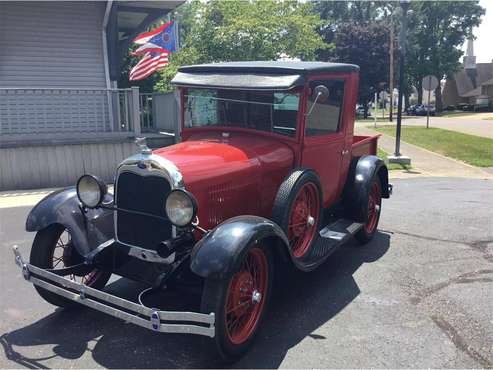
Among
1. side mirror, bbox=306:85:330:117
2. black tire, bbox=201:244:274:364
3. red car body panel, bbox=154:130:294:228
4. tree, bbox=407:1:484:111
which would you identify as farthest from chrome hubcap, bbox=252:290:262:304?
tree, bbox=407:1:484:111

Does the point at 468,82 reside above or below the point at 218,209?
above

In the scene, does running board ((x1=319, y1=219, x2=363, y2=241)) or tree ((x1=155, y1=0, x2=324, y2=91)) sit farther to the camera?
tree ((x1=155, y1=0, x2=324, y2=91))

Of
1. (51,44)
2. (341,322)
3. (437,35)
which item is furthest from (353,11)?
(341,322)

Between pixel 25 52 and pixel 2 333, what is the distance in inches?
363

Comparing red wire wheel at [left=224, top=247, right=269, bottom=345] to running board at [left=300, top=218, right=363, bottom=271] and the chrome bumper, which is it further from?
running board at [left=300, top=218, right=363, bottom=271]

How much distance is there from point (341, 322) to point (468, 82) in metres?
67.4

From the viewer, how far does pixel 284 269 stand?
3.76 metres

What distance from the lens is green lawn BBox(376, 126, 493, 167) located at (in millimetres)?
14414

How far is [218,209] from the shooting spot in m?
3.67

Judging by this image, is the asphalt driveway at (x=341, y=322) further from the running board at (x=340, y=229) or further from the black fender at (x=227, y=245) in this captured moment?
the black fender at (x=227, y=245)

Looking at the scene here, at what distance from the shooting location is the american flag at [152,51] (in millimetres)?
11336

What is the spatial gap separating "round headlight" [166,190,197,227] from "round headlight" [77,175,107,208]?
2.55 feet

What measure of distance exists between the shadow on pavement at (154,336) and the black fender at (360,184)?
1.05 m

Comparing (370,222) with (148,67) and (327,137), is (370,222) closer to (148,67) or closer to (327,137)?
(327,137)
